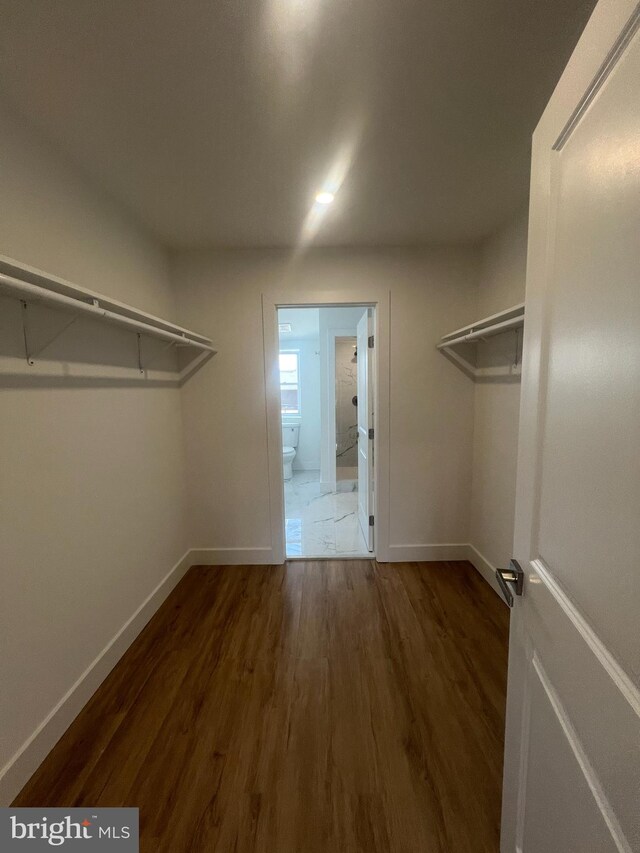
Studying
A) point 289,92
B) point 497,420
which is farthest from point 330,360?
point 289,92

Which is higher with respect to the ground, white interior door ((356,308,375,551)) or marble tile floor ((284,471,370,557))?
white interior door ((356,308,375,551))

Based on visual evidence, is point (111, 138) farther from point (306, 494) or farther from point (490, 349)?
point (306, 494)

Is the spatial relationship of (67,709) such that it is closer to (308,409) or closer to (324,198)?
(324,198)

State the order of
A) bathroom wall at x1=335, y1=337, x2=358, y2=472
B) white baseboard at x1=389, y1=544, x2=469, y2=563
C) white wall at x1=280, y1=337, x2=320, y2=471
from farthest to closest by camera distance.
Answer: white wall at x1=280, y1=337, x2=320, y2=471 → bathroom wall at x1=335, y1=337, x2=358, y2=472 → white baseboard at x1=389, y1=544, x2=469, y2=563

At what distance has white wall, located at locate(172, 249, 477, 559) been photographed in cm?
237

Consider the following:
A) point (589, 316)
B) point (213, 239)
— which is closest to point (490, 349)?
point (589, 316)

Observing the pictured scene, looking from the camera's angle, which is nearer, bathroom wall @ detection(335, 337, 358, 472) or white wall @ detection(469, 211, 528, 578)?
white wall @ detection(469, 211, 528, 578)

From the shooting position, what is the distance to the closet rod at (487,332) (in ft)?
5.20

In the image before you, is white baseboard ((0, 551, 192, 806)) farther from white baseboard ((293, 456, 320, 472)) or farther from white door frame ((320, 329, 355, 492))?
white baseboard ((293, 456, 320, 472))

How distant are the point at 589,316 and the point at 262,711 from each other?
1.81m

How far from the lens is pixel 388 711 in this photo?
4.71 ft

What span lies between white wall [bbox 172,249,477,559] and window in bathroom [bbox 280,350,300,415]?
117 inches

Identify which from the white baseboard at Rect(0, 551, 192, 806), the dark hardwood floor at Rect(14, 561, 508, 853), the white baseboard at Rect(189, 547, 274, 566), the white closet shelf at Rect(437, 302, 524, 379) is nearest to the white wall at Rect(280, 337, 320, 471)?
the white baseboard at Rect(189, 547, 274, 566)

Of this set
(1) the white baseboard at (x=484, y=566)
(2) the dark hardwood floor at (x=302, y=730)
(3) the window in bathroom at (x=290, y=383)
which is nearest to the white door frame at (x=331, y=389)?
(3) the window in bathroom at (x=290, y=383)
